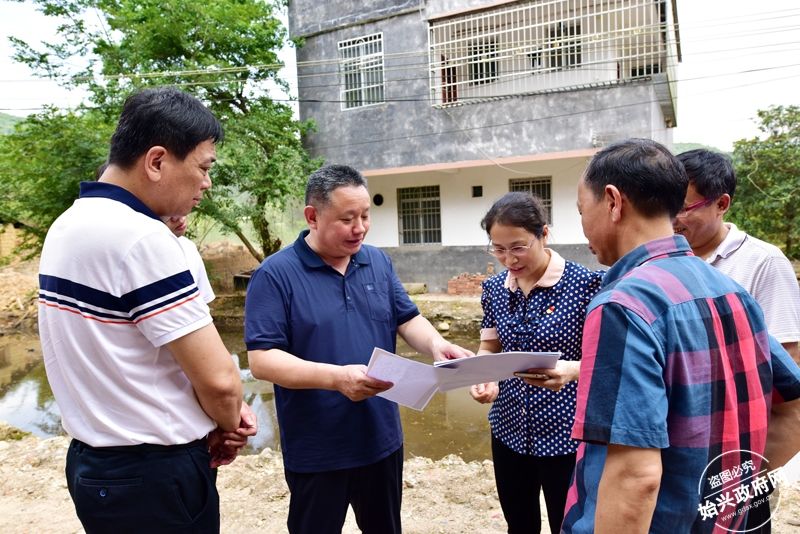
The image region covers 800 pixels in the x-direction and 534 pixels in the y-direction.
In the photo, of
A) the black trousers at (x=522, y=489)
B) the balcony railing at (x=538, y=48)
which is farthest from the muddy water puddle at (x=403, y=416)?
the balcony railing at (x=538, y=48)

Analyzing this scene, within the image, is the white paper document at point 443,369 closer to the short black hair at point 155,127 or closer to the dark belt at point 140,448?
the dark belt at point 140,448

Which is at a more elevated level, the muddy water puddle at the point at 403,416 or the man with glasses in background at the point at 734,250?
the man with glasses in background at the point at 734,250

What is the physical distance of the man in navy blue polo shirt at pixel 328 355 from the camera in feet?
6.33

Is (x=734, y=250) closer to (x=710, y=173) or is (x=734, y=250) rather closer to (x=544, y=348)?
(x=710, y=173)

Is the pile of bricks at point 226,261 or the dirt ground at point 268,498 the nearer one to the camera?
the dirt ground at point 268,498

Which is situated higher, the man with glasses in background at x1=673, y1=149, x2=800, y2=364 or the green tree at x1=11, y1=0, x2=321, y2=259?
the green tree at x1=11, y1=0, x2=321, y2=259

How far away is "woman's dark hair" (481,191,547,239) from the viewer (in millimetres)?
2193

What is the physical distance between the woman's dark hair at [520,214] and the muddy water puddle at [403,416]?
3.24 metres

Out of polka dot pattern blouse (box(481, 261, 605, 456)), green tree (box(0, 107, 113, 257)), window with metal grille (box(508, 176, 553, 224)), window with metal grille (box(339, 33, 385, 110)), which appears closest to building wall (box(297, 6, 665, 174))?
window with metal grille (box(339, 33, 385, 110))

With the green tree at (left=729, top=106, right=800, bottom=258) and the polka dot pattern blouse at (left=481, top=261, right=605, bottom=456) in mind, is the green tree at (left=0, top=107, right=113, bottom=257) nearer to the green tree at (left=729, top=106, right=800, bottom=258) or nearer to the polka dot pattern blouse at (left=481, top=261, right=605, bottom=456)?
the polka dot pattern blouse at (left=481, top=261, right=605, bottom=456)

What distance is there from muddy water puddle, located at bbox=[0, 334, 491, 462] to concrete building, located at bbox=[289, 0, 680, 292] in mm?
3852

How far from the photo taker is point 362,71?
1209 cm

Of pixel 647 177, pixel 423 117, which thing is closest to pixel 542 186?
pixel 423 117

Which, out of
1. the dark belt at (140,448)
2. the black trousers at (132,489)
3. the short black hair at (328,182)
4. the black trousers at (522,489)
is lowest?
the black trousers at (522,489)
